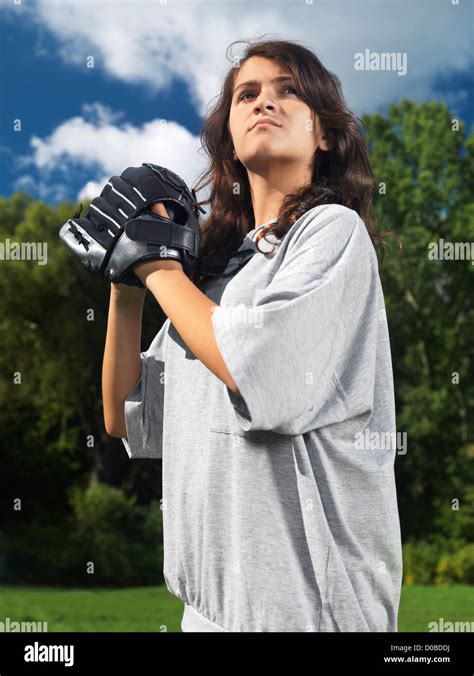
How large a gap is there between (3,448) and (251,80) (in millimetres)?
14717

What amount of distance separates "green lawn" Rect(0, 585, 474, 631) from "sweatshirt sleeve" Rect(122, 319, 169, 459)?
7203 millimetres

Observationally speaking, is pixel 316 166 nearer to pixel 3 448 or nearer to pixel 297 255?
pixel 297 255

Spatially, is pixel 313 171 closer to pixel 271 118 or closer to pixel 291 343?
pixel 271 118

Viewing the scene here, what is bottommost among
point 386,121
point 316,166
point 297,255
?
point 297,255

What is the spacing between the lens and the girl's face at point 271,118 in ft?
4.66

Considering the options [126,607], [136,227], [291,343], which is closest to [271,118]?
[136,227]

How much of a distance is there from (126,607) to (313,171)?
10223 millimetres

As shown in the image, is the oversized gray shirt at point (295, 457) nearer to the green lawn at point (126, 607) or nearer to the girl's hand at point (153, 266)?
the girl's hand at point (153, 266)

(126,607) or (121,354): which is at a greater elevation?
(121,354)

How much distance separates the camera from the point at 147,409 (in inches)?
59.5

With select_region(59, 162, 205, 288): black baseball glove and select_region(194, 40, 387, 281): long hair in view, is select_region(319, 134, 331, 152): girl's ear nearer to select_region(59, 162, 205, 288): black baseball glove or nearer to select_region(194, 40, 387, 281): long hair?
select_region(194, 40, 387, 281): long hair
